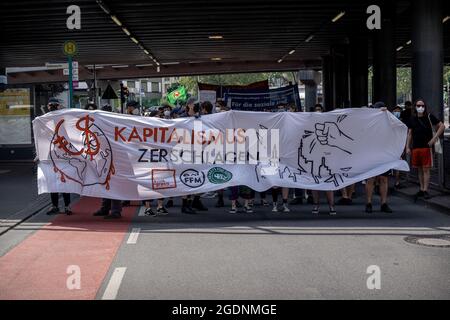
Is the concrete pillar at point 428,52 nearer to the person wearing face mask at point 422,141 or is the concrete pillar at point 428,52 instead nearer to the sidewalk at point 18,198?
the person wearing face mask at point 422,141

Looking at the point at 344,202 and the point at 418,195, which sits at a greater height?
the point at 418,195

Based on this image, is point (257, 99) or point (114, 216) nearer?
point (114, 216)

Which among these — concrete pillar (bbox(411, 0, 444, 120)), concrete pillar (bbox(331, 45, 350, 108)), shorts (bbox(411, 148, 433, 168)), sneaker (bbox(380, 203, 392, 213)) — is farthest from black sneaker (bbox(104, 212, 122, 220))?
concrete pillar (bbox(331, 45, 350, 108))

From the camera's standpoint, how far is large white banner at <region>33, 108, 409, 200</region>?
11.9m

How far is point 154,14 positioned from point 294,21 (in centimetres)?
537

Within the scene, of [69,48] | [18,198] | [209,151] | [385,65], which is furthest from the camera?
[385,65]

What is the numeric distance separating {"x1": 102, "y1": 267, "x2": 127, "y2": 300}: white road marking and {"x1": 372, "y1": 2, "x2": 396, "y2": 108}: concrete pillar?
19925mm

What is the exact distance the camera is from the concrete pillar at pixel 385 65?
25.7 m

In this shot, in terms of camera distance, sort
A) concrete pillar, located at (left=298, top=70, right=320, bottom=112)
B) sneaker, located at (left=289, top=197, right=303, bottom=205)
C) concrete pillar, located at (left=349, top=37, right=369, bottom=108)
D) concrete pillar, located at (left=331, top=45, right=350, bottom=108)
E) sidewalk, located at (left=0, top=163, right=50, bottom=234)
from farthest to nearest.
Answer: concrete pillar, located at (left=298, top=70, right=320, bottom=112), concrete pillar, located at (left=331, top=45, right=350, bottom=108), concrete pillar, located at (left=349, top=37, right=369, bottom=108), sneaker, located at (left=289, top=197, right=303, bottom=205), sidewalk, located at (left=0, top=163, right=50, bottom=234)

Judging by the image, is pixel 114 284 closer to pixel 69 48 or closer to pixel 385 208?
pixel 385 208

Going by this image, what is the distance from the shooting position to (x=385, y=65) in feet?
87.5

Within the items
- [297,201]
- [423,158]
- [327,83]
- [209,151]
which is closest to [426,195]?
[423,158]

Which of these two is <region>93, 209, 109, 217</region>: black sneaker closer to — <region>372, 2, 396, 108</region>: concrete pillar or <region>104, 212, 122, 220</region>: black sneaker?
<region>104, 212, 122, 220</region>: black sneaker

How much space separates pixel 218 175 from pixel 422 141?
4620 mm
